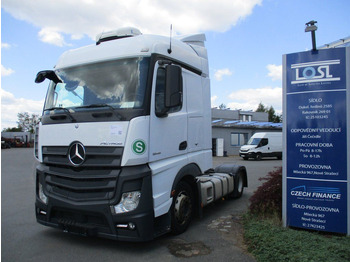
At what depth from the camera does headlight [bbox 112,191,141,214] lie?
13.1 ft

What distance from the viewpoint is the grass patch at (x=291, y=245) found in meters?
3.72

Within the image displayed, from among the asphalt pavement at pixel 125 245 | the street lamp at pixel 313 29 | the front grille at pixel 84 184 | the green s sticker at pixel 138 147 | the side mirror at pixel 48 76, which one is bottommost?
the asphalt pavement at pixel 125 245

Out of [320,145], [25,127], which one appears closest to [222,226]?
[320,145]

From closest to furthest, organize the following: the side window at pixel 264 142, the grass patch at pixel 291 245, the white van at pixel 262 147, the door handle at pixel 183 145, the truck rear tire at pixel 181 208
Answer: the grass patch at pixel 291 245 < the truck rear tire at pixel 181 208 < the door handle at pixel 183 145 < the white van at pixel 262 147 < the side window at pixel 264 142

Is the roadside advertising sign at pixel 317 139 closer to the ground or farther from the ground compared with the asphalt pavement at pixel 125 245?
farther from the ground

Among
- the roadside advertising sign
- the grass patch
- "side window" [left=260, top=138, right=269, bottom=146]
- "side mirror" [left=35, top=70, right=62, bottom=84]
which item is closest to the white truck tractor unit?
"side mirror" [left=35, top=70, right=62, bottom=84]

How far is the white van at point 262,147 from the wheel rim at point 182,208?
21.7 m

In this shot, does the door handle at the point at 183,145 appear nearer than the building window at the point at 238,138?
Yes

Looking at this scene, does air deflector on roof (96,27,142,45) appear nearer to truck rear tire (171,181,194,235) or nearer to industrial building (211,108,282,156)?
truck rear tire (171,181,194,235)

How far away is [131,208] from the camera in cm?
398

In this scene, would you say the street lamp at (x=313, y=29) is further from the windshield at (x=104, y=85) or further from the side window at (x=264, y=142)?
the side window at (x=264, y=142)

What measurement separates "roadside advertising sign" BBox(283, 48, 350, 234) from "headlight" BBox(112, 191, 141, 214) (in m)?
2.69

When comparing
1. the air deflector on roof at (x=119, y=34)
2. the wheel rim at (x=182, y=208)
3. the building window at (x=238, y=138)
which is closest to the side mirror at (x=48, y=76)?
the air deflector on roof at (x=119, y=34)

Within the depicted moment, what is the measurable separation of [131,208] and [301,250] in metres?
2.33
